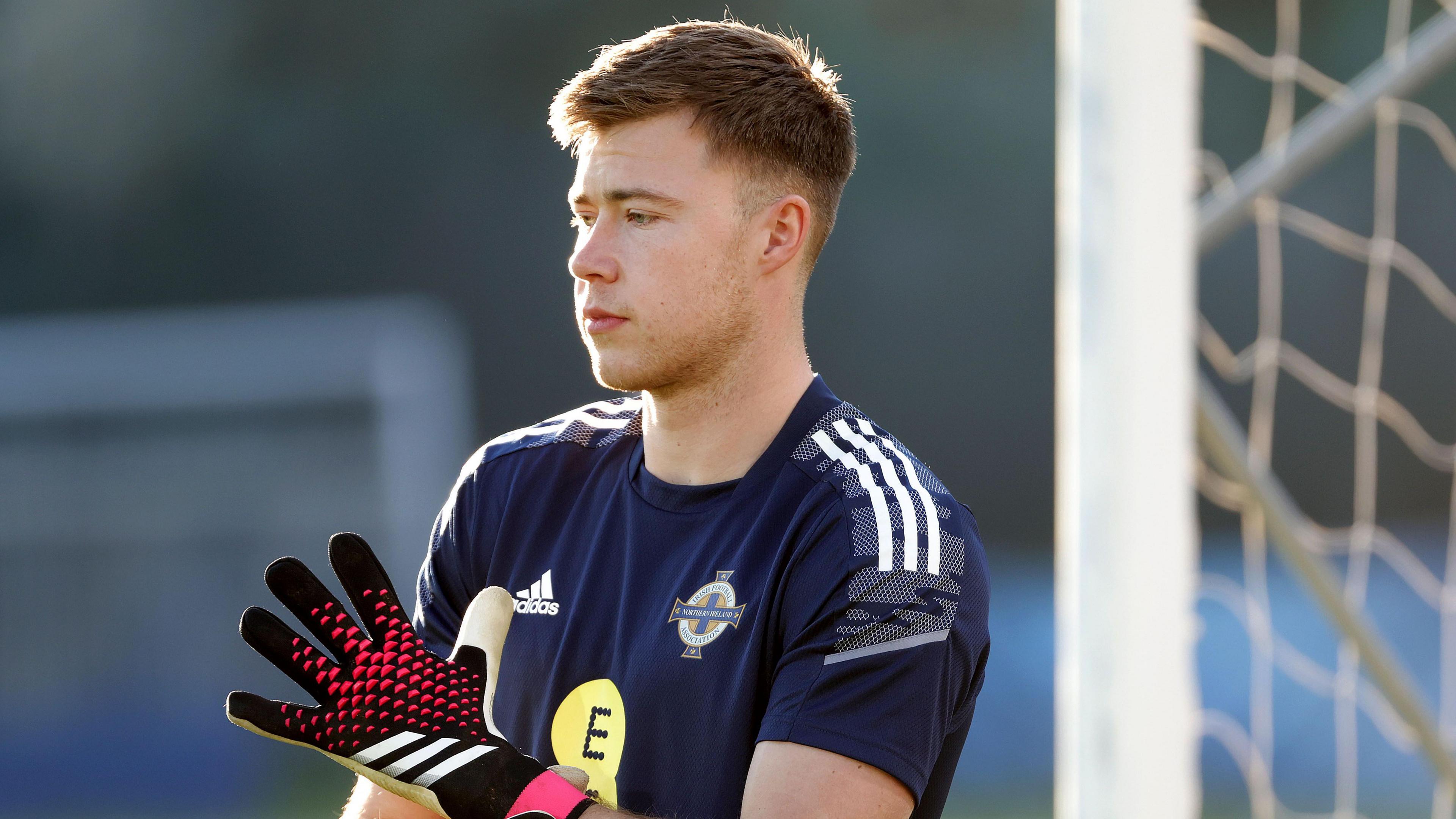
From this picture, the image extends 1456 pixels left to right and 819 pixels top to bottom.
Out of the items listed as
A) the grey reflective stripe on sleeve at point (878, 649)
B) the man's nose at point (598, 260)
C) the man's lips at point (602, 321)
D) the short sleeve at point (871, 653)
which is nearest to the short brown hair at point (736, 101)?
the man's nose at point (598, 260)

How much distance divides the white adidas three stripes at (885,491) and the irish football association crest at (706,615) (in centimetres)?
21

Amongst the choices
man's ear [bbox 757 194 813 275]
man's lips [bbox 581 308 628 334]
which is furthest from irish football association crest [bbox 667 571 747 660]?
man's ear [bbox 757 194 813 275]

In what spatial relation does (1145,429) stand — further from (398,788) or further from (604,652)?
(398,788)

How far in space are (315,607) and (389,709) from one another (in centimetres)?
17

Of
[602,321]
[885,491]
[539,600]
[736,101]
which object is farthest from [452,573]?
[736,101]

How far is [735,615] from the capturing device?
1749 millimetres

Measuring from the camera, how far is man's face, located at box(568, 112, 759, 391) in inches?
74.7

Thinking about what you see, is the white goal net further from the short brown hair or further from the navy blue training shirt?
the navy blue training shirt

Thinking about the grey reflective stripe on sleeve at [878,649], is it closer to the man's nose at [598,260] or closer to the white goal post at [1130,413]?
the white goal post at [1130,413]

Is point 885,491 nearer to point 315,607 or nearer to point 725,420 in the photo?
point 725,420

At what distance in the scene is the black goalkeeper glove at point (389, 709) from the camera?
5.31 feet

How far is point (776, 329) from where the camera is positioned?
2.00 metres

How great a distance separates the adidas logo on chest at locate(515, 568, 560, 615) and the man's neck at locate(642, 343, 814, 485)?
0.23m

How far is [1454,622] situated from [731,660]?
6.67 metres
